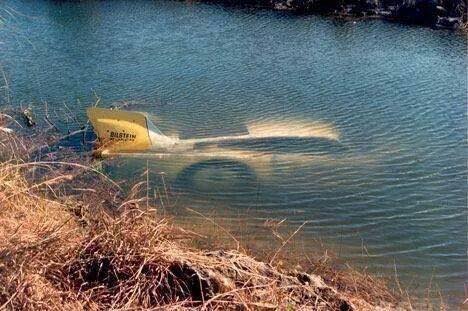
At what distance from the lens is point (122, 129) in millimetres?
12094

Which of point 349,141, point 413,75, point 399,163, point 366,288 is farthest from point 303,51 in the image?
point 366,288

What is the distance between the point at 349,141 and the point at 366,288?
5.50m

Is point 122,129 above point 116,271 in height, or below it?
below

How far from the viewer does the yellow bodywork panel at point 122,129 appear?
477 inches

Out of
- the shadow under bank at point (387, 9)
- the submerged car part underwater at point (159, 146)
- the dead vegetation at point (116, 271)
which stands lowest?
the submerged car part underwater at point (159, 146)

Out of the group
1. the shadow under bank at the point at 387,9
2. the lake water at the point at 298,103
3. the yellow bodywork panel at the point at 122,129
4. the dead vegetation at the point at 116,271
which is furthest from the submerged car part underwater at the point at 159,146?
the shadow under bank at the point at 387,9

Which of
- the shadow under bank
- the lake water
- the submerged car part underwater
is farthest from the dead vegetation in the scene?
the shadow under bank

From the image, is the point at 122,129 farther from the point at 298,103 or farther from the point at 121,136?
the point at 298,103

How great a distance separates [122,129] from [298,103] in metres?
5.39

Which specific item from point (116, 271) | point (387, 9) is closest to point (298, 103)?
point (116, 271)

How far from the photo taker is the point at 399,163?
11.7m

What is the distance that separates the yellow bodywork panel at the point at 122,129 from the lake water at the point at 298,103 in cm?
57

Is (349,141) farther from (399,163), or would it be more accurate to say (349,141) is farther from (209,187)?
(209,187)

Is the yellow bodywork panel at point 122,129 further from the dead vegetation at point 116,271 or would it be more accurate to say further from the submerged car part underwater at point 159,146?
the dead vegetation at point 116,271
